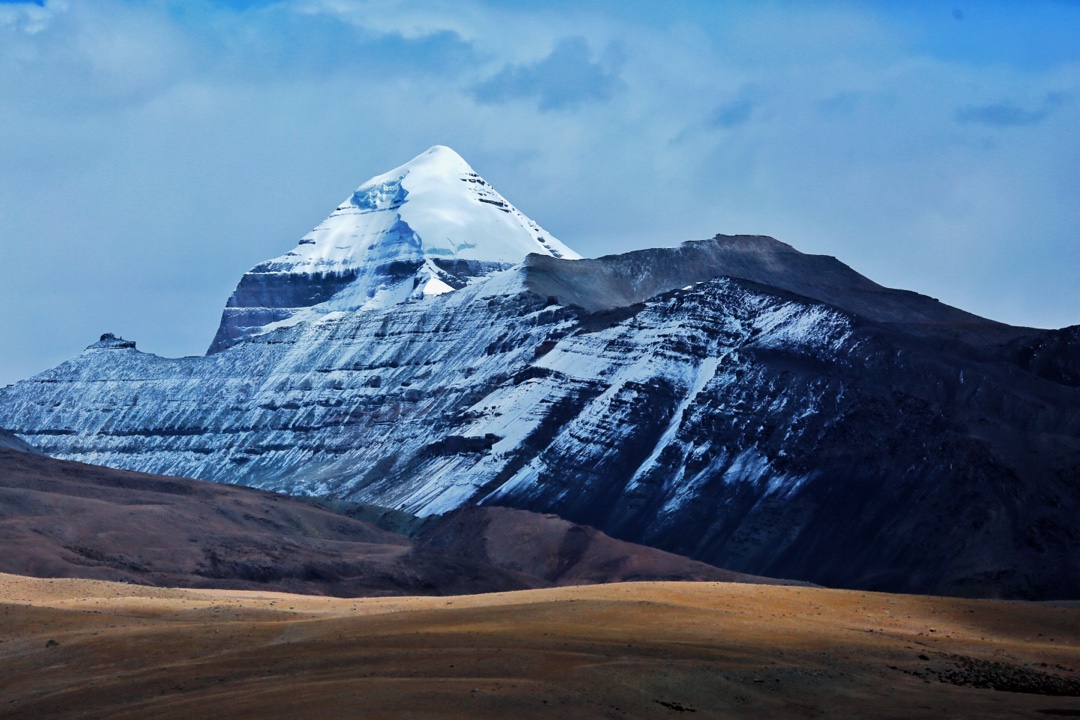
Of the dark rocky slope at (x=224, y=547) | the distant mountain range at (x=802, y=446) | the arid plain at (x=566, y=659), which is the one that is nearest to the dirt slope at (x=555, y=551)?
the dark rocky slope at (x=224, y=547)

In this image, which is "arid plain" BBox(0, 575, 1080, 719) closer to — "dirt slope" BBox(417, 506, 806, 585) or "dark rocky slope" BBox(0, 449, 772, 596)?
"dark rocky slope" BBox(0, 449, 772, 596)

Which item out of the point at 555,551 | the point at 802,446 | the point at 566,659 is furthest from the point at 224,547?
the point at 566,659

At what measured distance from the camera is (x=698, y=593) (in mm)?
65562

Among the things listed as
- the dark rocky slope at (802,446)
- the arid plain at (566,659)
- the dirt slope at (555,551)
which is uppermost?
the dark rocky slope at (802,446)

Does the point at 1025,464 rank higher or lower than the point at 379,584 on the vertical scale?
higher

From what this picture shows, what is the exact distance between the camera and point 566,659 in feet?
151

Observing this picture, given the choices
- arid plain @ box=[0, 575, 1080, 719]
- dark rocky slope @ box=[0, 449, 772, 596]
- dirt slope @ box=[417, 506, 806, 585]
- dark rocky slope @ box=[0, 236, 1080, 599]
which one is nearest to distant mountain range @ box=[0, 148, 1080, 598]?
dark rocky slope @ box=[0, 236, 1080, 599]

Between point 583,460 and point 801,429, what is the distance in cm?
2427

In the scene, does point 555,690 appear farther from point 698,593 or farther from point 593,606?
point 698,593

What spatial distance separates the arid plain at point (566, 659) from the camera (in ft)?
138

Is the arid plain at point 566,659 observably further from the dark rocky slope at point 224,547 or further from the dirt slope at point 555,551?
the dirt slope at point 555,551

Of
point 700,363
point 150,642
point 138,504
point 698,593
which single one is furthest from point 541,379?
point 150,642

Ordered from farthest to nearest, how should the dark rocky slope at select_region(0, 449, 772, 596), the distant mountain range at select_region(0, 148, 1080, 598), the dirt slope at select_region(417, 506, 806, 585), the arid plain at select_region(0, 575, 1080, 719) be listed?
the distant mountain range at select_region(0, 148, 1080, 598) → the dirt slope at select_region(417, 506, 806, 585) → the dark rocky slope at select_region(0, 449, 772, 596) → the arid plain at select_region(0, 575, 1080, 719)

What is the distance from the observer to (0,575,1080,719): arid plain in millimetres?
42094
